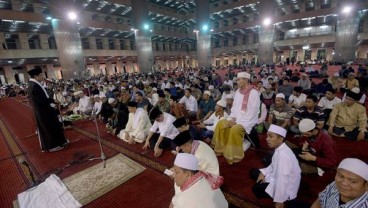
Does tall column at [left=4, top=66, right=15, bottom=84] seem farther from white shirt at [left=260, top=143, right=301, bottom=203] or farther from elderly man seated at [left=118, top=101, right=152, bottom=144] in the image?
white shirt at [left=260, top=143, right=301, bottom=203]

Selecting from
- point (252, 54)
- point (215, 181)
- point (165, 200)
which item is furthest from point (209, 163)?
point (252, 54)

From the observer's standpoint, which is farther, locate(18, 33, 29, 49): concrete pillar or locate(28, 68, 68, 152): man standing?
locate(18, 33, 29, 49): concrete pillar

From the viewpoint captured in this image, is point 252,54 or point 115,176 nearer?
point 115,176

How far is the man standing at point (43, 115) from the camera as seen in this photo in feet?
12.1

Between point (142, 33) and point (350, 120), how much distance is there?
15969mm

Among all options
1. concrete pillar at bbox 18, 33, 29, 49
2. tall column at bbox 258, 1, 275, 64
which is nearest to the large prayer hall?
tall column at bbox 258, 1, 275, 64

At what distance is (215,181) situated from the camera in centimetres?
152

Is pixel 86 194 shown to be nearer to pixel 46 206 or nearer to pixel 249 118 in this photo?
pixel 46 206

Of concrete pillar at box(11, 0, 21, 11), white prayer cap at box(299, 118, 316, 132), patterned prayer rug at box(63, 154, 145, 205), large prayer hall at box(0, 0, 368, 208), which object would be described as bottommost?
patterned prayer rug at box(63, 154, 145, 205)

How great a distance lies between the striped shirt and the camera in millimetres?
1150

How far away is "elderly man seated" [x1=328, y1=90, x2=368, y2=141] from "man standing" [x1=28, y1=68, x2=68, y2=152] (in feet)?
16.8

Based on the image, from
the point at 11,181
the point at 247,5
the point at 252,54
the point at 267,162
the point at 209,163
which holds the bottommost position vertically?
the point at 11,181

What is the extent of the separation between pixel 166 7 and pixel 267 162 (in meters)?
28.4

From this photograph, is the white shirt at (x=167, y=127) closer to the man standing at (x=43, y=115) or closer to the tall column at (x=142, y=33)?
the man standing at (x=43, y=115)
